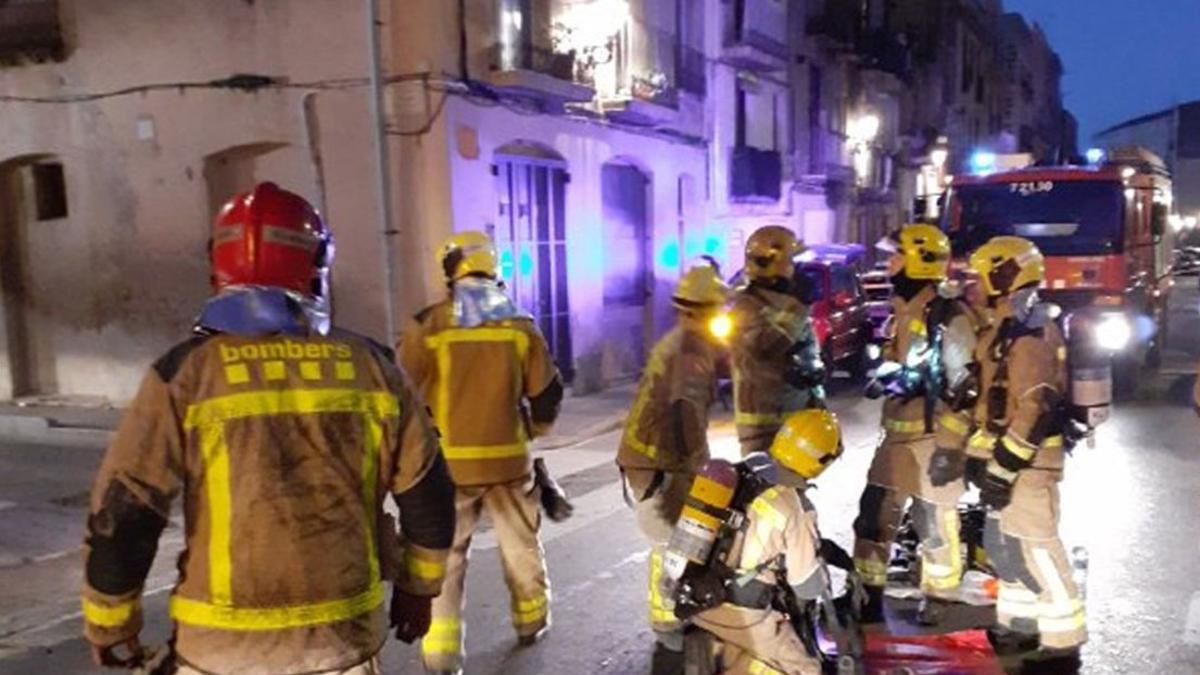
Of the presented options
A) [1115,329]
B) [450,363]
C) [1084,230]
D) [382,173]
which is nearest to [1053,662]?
[450,363]

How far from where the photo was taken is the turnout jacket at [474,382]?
4.88m

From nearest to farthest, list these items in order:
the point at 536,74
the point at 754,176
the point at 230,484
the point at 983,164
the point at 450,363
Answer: the point at 230,484 < the point at 450,363 < the point at 536,74 < the point at 983,164 < the point at 754,176

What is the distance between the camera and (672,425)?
4.79 m

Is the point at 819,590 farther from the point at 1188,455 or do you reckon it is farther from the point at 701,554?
the point at 1188,455

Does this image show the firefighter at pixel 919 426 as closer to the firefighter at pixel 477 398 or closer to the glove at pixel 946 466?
the glove at pixel 946 466

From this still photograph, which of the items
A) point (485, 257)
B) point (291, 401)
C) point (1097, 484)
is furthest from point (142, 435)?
point (1097, 484)

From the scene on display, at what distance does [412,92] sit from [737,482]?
921 centimetres

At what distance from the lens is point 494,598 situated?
6.13 meters

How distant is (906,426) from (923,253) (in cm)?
90

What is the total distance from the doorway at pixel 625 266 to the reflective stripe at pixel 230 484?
13.0 m

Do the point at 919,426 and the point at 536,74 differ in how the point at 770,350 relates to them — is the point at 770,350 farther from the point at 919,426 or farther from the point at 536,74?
the point at 536,74

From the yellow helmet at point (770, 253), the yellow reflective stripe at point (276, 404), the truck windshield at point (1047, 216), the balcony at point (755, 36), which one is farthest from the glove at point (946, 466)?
the balcony at point (755, 36)

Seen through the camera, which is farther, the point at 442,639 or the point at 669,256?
the point at 669,256

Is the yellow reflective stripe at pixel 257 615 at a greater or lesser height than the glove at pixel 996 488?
greater
